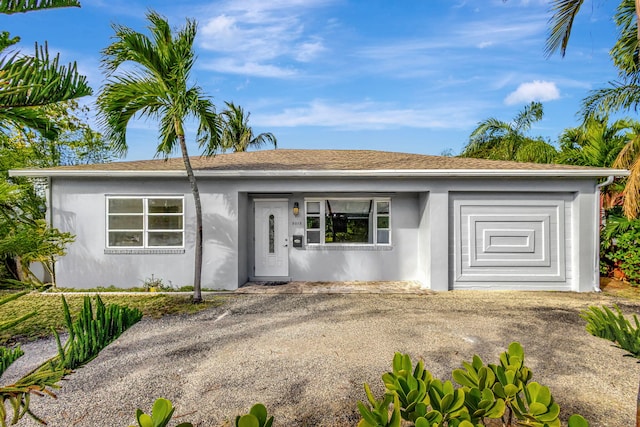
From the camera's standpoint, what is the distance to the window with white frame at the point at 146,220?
8.56 meters

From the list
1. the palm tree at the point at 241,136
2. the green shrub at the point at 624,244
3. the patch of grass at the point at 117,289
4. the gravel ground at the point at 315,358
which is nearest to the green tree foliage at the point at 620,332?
the gravel ground at the point at 315,358

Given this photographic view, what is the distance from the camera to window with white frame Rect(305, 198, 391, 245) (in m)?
9.45

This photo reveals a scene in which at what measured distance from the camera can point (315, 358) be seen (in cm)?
445

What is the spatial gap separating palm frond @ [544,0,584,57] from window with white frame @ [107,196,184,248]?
8016 mm

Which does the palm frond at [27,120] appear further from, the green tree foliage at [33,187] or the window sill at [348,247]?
the window sill at [348,247]

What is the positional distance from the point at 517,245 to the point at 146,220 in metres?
9.42

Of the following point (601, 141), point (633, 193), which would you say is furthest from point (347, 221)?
point (601, 141)

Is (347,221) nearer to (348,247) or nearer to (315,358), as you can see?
(348,247)

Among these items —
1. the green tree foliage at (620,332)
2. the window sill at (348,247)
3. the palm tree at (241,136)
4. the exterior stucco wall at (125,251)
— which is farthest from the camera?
the palm tree at (241,136)

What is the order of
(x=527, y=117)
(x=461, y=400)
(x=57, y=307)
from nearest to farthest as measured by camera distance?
(x=461, y=400), (x=57, y=307), (x=527, y=117)

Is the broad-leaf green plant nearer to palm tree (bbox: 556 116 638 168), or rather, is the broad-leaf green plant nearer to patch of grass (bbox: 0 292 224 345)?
patch of grass (bbox: 0 292 224 345)

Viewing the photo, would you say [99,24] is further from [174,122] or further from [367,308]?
[367,308]

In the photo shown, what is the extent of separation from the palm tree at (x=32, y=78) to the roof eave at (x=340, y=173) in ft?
22.5

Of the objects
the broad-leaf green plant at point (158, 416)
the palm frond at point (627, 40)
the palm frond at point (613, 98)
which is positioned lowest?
the broad-leaf green plant at point (158, 416)
